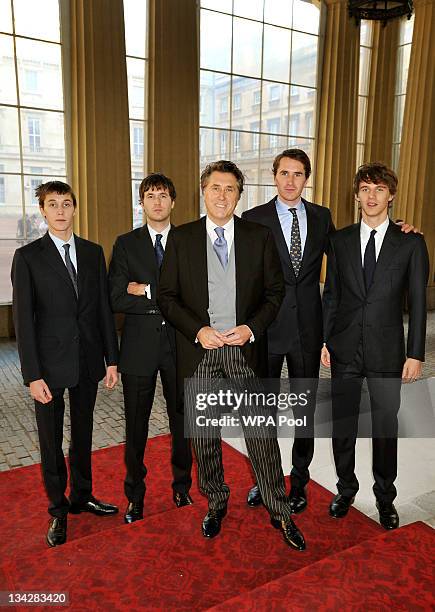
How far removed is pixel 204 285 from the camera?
8.29 ft

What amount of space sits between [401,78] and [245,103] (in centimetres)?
408

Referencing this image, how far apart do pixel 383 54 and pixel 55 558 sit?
483 inches

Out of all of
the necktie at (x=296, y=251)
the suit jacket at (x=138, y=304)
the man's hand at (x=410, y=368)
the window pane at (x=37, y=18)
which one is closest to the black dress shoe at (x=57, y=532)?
the suit jacket at (x=138, y=304)

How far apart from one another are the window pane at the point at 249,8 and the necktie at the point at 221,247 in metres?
9.22

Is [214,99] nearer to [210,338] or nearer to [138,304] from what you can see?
[138,304]

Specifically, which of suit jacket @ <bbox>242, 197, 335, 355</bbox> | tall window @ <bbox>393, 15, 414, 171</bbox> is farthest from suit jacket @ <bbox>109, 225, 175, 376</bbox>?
tall window @ <bbox>393, 15, 414, 171</bbox>

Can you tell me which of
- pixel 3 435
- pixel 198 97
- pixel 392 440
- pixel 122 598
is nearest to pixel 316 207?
pixel 392 440

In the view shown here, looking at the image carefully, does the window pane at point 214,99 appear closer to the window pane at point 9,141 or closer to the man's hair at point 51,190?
the window pane at point 9,141

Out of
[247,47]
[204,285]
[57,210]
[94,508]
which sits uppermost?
[247,47]

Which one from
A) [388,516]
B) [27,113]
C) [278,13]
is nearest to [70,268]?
[388,516]

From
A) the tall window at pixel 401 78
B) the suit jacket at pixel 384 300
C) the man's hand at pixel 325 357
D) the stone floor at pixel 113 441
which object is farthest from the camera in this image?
the tall window at pixel 401 78

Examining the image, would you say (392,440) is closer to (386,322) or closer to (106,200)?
(386,322)

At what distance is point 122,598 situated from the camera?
216 centimetres

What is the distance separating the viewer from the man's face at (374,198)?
107 inches
